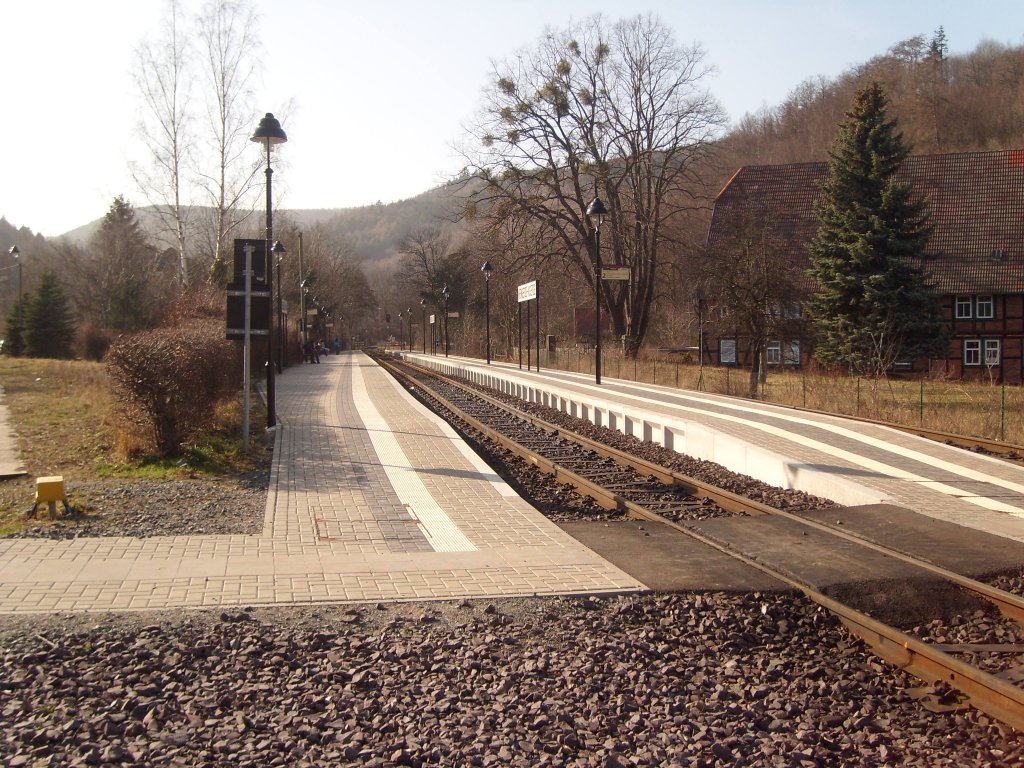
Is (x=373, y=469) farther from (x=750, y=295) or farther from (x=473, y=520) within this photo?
(x=750, y=295)

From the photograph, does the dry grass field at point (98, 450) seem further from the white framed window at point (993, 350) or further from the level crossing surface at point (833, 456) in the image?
the white framed window at point (993, 350)

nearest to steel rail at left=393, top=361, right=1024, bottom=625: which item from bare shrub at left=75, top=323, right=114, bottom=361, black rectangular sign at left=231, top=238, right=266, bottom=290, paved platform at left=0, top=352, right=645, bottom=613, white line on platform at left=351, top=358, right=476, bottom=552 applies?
paved platform at left=0, top=352, right=645, bottom=613

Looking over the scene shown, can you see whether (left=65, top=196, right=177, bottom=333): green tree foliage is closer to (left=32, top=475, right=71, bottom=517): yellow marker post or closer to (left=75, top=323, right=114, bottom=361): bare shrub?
(left=75, top=323, right=114, bottom=361): bare shrub

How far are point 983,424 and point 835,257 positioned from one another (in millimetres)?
20394

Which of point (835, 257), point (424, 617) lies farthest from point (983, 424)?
point (835, 257)

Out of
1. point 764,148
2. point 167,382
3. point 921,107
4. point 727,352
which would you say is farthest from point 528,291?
point 921,107

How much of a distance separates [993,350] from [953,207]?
28.3ft

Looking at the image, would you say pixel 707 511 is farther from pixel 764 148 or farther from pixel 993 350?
pixel 764 148

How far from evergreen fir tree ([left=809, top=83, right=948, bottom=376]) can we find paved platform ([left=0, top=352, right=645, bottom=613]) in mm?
27445

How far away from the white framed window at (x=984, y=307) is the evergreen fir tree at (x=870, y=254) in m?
7.63

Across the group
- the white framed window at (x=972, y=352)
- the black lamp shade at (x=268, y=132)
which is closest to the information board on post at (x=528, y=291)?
the black lamp shade at (x=268, y=132)

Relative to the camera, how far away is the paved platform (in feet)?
20.9

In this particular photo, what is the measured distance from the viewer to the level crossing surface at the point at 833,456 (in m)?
9.88

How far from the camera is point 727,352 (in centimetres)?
4753
